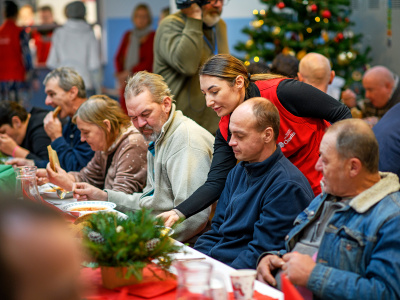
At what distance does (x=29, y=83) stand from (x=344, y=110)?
704cm

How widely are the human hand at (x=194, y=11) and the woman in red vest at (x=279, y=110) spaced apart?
1242 mm

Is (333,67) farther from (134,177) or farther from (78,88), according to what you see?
(134,177)

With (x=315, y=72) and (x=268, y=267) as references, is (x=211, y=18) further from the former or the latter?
(x=268, y=267)

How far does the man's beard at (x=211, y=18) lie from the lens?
3.90 meters

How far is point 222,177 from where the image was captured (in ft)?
8.86

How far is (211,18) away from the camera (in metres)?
3.92

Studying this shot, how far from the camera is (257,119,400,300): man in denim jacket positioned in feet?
5.43

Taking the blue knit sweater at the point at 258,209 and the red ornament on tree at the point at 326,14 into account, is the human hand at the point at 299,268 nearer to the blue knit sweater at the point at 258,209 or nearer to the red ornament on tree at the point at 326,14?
the blue knit sweater at the point at 258,209

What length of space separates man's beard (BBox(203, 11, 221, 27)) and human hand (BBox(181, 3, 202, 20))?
0.04 meters

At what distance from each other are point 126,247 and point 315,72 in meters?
2.53

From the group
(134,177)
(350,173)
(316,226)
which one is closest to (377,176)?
(350,173)

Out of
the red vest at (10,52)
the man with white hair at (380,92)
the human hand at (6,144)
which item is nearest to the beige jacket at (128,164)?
the human hand at (6,144)

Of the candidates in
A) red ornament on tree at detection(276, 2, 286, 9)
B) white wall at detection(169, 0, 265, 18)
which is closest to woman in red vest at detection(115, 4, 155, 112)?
white wall at detection(169, 0, 265, 18)

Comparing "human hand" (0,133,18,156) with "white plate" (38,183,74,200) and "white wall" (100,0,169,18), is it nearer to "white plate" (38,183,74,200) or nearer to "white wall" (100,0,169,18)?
"white plate" (38,183,74,200)
